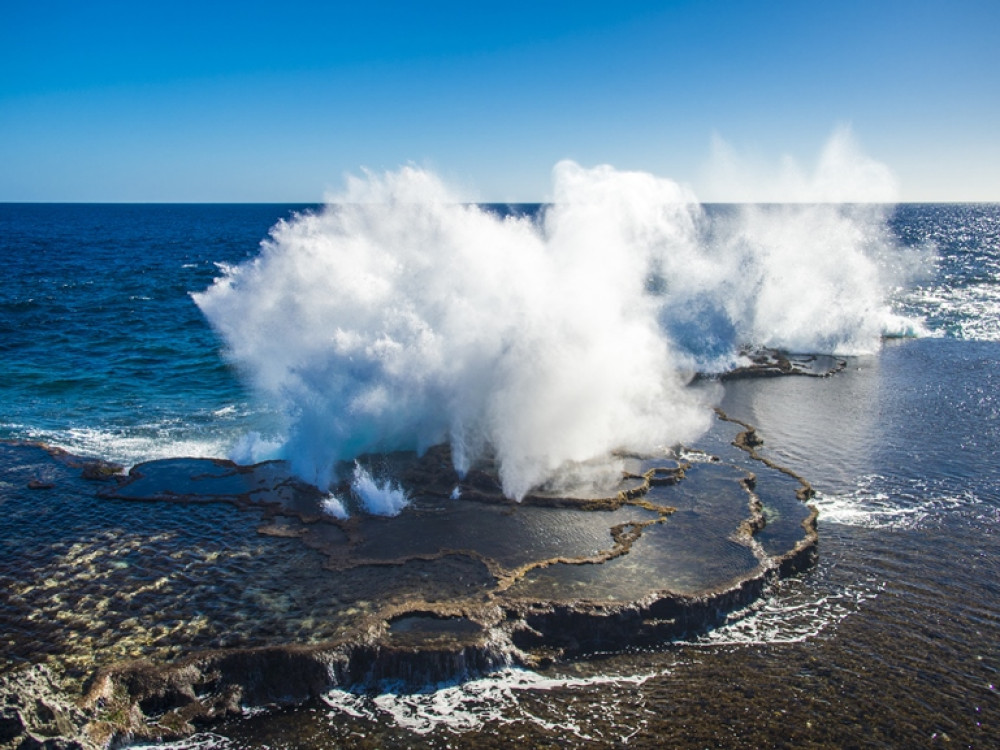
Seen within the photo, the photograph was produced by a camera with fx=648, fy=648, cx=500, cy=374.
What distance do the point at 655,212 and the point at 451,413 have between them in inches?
710

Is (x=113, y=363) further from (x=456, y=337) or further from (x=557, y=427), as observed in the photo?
(x=557, y=427)

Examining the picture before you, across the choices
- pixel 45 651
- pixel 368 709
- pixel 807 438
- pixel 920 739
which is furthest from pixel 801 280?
pixel 45 651

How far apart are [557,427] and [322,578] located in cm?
696

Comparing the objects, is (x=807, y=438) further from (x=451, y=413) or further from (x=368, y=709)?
(x=368, y=709)

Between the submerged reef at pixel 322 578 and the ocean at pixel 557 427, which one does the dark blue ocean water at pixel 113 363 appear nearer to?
the ocean at pixel 557 427

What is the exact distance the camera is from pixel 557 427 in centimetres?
1605

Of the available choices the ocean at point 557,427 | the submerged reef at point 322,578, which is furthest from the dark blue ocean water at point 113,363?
the submerged reef at point 322,578

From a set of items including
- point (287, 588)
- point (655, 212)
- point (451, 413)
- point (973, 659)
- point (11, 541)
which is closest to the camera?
point (973, 659)

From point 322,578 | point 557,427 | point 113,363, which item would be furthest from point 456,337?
point 113,363

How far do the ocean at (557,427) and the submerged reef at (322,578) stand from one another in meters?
0.15

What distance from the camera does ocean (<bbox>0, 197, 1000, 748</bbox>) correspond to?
8.77 m

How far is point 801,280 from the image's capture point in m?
33.4

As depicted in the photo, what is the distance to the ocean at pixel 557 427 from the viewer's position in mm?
8773

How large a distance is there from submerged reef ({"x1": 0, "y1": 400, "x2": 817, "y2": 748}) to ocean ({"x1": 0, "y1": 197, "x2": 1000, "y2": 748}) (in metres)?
0.15
